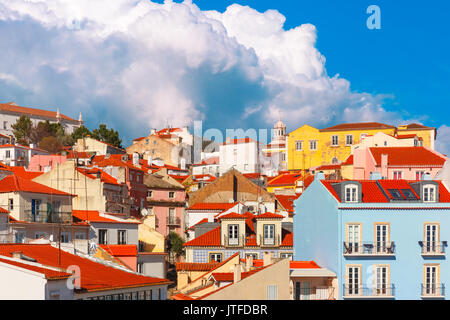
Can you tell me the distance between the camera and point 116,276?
31.0 metres

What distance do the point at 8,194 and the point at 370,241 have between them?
2286 centimetres

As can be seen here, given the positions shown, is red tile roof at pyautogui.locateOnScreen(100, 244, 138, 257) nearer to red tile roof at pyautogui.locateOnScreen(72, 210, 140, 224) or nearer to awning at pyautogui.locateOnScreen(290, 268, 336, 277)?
red tile roof at pyautogui.locateOnScreen(72, 210, 140, 224)

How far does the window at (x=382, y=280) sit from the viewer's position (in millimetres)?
40031

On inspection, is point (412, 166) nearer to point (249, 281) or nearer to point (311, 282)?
point (311, 282)

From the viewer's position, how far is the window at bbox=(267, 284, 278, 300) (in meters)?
29.8

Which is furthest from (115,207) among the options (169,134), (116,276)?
(169,134)

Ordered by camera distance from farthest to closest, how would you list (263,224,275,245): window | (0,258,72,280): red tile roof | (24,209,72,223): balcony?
(263,224,275,245): window, (24,209,72,223): balcony, (0,258,72,280): red tile roof

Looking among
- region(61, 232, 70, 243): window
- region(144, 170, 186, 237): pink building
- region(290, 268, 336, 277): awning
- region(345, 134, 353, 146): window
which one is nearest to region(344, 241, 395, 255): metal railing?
region(290, 268, 336, 277): awning

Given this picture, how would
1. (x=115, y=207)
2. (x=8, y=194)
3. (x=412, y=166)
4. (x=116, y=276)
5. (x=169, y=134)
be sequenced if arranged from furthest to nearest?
1. (x=169, y=134)
2. (x=412, y=166)
3. (x=115, y=207)
4. (x=8, y=194)
5. (x=116, y=276)

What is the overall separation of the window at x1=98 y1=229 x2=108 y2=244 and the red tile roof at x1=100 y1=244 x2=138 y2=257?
89.4 inches

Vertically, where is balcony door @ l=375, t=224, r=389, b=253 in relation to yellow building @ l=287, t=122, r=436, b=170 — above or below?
below

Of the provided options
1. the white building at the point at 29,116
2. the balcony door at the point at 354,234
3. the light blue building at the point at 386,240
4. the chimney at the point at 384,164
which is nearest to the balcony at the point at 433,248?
the light blue building at the point at 386,240

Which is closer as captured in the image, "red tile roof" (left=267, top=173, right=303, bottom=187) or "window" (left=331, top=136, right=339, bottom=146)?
"red tile roof" (left=267, top=173, right=303, bottom=187)

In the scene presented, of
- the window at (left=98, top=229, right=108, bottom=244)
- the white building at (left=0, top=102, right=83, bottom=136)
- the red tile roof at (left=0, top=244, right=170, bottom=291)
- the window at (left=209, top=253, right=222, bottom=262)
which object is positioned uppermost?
the white building at (left=0, top=102, right=83, bottom=136)
